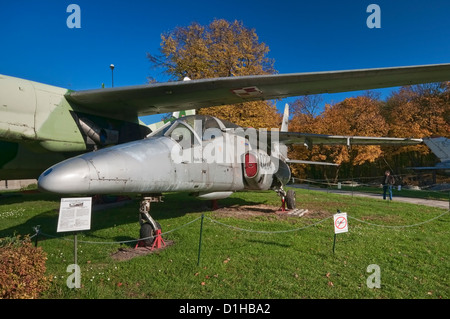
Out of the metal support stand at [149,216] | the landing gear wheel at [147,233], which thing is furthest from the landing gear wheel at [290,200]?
the landing gear wheel at [147,233]

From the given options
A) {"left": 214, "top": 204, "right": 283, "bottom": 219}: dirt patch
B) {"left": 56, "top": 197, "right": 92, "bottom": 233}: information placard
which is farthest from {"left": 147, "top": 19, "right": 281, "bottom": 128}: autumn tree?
{"left": 56, "top": 197, "right": 92, "bottom": 233}: information placard

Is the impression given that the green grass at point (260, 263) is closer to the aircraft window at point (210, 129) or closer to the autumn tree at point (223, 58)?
the aircraft window at point (210, 129)

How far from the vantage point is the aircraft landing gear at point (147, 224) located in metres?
5.72

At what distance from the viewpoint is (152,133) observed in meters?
6.42

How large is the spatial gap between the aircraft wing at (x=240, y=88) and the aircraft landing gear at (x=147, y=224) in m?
3.08

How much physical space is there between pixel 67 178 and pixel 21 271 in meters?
1.24

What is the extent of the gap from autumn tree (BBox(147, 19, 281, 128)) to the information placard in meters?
14.1

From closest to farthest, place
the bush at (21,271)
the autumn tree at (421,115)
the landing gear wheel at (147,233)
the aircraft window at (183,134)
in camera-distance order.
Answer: the bush at (21,271), the landing gear wheel at (147,233), the aircraft window at (183,134), the autumn tree at (421,115)

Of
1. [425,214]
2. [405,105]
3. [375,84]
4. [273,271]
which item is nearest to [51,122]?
[273,271]

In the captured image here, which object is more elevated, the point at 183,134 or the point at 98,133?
the point at 98,133

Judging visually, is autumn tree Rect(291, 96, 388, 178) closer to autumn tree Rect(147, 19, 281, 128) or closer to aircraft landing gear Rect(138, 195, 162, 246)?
autumn tree Rect(147, 19, 281, 128)

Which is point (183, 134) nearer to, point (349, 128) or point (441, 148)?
point (441, 148)

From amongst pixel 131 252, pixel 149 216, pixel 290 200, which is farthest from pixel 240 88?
pixel 290 200

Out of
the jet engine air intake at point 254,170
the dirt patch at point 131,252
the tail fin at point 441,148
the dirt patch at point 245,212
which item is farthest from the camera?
the tail fin at point 441,148
